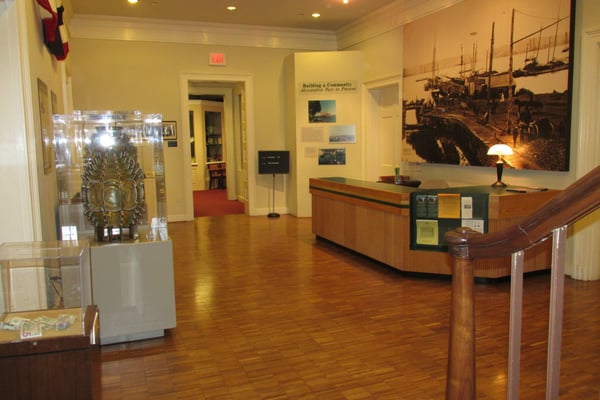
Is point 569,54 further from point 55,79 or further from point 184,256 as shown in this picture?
point 55,79

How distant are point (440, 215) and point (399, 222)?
45cm

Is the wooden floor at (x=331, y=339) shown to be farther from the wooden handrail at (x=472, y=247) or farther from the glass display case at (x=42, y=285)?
the wooden handrail at (x=472, y=247)

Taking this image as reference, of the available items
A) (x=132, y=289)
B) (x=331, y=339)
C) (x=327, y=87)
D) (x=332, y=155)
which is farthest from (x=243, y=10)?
(x=331, y=339)

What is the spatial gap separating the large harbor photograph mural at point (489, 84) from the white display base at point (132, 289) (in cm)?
431

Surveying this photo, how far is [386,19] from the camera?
28.3 ft

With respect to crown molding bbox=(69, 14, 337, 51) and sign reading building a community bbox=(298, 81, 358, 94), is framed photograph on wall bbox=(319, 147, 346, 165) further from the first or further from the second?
crown molding bbox=(69, 14, 337, 51)

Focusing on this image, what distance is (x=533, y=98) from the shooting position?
580cm

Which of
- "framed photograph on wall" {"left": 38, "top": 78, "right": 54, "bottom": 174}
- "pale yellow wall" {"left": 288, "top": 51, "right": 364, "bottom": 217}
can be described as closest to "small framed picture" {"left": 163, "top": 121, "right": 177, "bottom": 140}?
"pale yellow wall" {"left": 288, "top": 51, "right": 364, "bottom": 217}

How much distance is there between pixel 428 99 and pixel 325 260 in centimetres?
302

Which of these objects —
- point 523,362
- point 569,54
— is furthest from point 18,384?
point 569,54

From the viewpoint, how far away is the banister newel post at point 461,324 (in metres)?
1.60

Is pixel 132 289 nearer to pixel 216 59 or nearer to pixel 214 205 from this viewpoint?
pixel 216 59

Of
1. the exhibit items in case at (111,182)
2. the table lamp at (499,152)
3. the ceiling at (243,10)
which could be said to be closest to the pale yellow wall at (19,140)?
the exhibit items in case at (111,182)

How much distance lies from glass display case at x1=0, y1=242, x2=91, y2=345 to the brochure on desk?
146 inches
